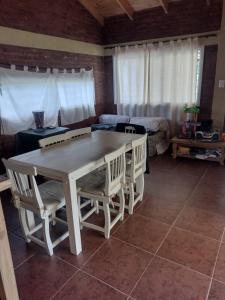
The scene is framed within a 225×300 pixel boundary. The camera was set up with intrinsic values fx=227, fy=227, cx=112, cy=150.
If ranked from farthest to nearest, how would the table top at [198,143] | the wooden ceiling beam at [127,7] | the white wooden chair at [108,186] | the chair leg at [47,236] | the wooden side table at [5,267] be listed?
1. the wooden ceiling beam at [127,7]
2. the table top at [198,143]
3. the white wooden chair at [108,186]
4. the chair leg at [47,236]
5. the wooden side table at [5,267]

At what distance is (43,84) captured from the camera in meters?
3.84

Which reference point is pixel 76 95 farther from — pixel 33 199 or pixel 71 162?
pixel 33 199

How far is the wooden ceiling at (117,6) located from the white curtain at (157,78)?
26.6 inches

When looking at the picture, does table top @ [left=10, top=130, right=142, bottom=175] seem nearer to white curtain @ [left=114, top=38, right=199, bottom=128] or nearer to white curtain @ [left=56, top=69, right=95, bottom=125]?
white curtain @ [left=56, top=69, right=95, bottom=125]

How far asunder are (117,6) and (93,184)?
154 inches

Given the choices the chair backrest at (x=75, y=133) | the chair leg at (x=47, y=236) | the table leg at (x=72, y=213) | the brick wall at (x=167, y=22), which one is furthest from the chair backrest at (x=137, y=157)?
the brick wall at (x=167, y=22)

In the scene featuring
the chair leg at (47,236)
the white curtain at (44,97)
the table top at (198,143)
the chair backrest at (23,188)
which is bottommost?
the chair leg at (47,236)

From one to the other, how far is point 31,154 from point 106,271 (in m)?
1.25

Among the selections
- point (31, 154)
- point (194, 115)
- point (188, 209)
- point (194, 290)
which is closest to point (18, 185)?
point (31, 154)

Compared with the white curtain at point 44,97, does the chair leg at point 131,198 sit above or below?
below

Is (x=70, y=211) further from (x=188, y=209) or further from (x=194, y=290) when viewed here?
(x=188, y=209)

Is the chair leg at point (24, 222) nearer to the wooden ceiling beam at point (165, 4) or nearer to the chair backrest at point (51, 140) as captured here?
the chair backrest at point (51, 140)

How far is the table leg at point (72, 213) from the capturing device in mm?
1792

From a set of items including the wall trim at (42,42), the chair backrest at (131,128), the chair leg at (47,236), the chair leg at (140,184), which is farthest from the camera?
the wall trim at (42,42)
